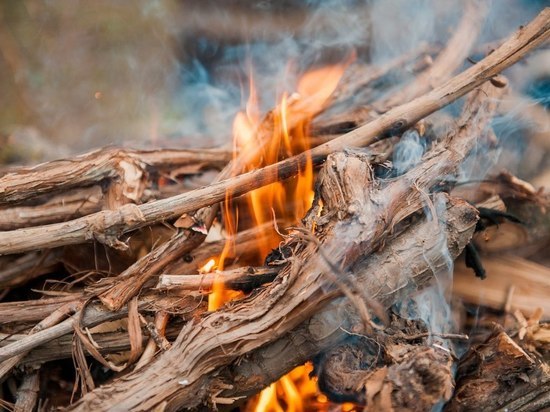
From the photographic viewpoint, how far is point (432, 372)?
154cm

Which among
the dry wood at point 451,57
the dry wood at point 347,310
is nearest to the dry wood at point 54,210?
the dry wood at point 347,310

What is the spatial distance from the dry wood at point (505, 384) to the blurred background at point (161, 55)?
2.15 meters

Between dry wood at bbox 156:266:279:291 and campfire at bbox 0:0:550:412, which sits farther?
dry wood at bbox 156:266:279:291

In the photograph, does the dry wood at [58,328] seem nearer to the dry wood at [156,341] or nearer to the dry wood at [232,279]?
the dry wood at [156,341]

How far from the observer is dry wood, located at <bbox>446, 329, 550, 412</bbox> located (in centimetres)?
197

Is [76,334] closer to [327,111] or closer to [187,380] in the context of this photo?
[187,380]

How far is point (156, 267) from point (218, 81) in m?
2.14

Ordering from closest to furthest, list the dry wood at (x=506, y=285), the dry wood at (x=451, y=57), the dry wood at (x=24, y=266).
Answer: the dry wood at (x=24, y=266) < the dry wood at (x=506, y=285) < the dry wood at (x=451, y=57)

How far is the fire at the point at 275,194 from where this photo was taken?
2.18 meters

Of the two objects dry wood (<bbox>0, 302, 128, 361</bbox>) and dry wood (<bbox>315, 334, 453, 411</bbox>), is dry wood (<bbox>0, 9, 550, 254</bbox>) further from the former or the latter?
dry wood (<bbox>315, 334, 453, 411</bbox>)

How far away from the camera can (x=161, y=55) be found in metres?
4.01

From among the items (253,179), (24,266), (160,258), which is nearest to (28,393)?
(24,266)

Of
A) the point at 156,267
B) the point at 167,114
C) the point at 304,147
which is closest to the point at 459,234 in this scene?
the point at 304,147

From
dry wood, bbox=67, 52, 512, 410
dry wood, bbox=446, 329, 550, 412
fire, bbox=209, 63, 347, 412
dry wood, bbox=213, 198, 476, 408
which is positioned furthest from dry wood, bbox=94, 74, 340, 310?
dry wood, bbox=446, 329, 550, 412
